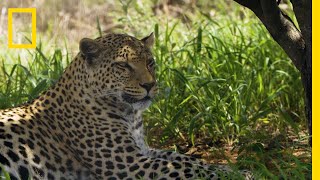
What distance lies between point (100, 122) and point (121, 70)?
41 centimetres

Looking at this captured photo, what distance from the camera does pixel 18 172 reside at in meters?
6.17

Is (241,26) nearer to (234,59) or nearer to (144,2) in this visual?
(234,59)

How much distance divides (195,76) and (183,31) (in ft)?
8.01

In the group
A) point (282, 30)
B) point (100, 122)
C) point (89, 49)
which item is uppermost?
point (282, 30)

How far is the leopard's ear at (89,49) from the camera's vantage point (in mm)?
6922

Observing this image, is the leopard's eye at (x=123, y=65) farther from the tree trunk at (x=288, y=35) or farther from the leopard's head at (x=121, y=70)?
the tree trunk at (x=288, y=35)

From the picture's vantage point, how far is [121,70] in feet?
22.8

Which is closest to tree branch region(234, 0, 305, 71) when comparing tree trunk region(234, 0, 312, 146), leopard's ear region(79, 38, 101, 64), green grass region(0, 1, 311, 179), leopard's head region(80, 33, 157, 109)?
tree trunk region(234, 0, 312, 146)

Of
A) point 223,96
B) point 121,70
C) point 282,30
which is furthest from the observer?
point 223,96

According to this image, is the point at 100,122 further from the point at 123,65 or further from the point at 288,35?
the point at 288,35

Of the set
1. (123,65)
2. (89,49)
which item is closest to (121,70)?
(123,65)

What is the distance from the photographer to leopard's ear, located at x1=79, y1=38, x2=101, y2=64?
692 centimetres

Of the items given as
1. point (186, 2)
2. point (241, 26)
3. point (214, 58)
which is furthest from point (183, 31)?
point (186, 2)

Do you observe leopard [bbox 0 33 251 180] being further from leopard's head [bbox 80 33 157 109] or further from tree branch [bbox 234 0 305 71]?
tree branch [bbox 234 0 305 71]
